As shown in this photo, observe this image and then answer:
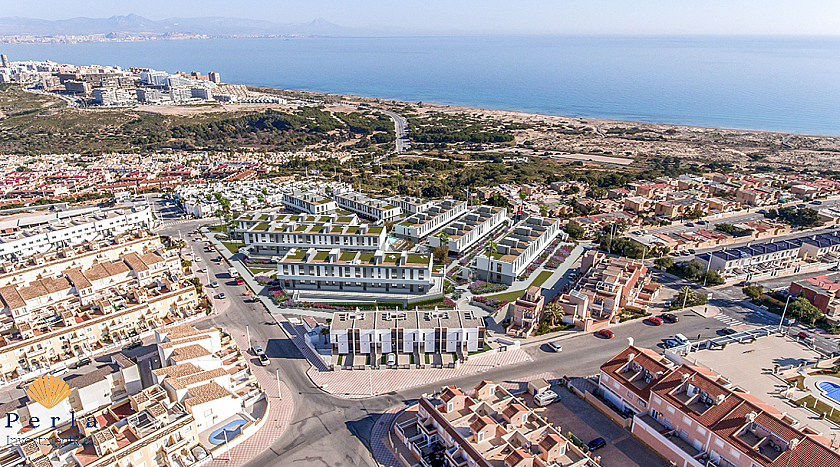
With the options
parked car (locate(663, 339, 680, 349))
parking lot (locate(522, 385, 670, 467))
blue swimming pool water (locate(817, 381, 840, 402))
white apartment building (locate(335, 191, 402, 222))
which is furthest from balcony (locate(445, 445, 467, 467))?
white apartment building (locate(335, 191, 402, 222))

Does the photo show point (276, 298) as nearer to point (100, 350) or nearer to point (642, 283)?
point (100, 350)

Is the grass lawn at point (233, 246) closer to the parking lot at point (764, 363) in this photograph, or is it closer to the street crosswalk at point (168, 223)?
the street crosswalk at point (168, 223)

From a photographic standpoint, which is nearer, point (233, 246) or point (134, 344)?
point (134, 344)

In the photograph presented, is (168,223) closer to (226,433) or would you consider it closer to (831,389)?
(226,433)

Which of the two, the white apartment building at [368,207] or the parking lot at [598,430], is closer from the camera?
the parking lot at [598,430]

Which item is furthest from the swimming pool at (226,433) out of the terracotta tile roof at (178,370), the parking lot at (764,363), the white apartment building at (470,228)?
the parking lot at (764,363)

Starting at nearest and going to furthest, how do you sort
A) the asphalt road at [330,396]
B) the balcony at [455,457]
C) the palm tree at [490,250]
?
the balcony at [455,457] → the asphalt road at [330,396] → the palm tree at [490,250]

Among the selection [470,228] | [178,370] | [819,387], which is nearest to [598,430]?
[819,387]

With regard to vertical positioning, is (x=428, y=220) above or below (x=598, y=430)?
above
